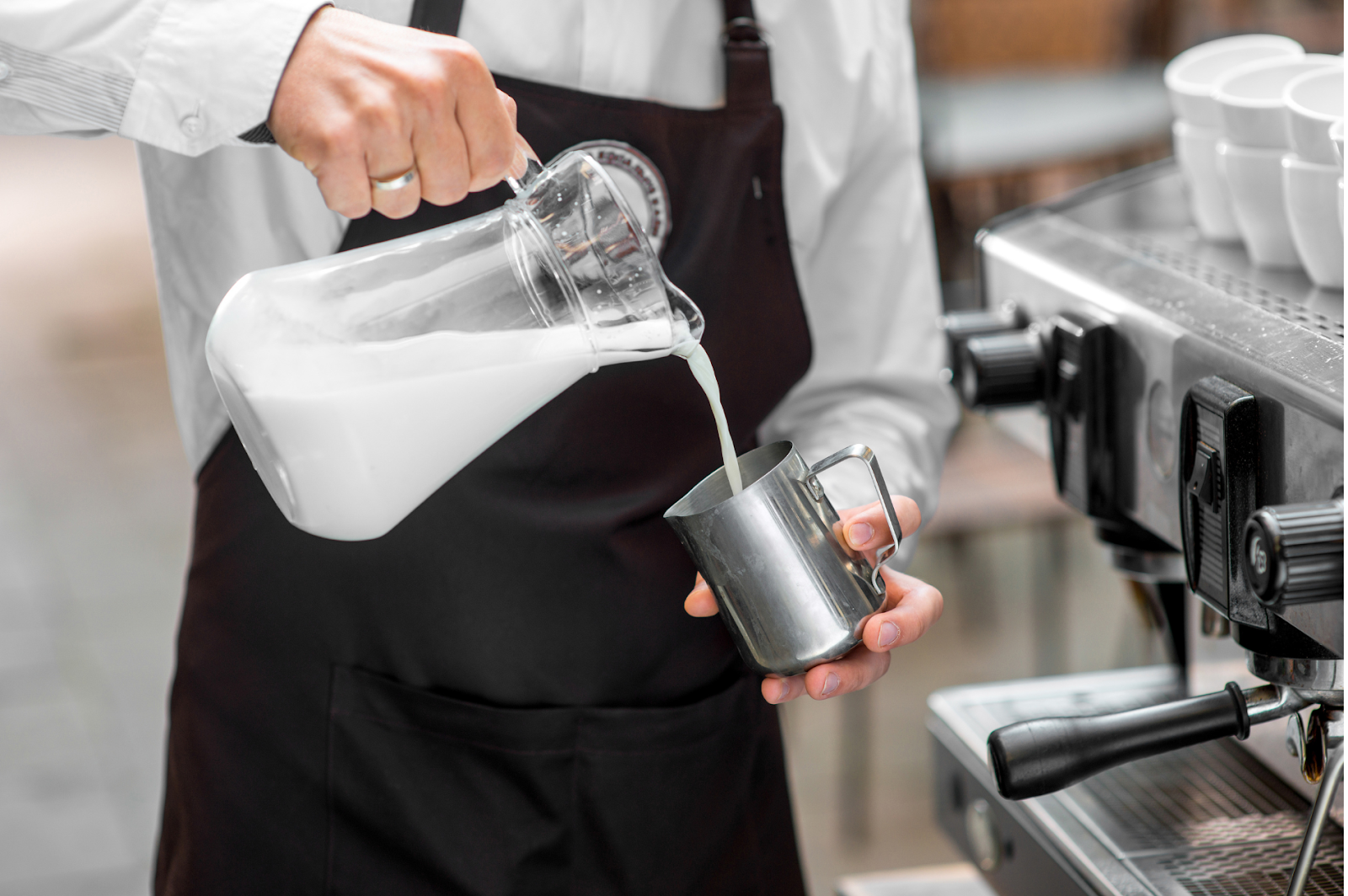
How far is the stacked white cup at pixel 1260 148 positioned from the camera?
2.84 feet

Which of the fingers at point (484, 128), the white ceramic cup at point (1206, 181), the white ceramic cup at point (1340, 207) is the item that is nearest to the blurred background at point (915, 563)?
the white ceramic cup at point (1206, 181)

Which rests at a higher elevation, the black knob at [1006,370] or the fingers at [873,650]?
the black knob at [1006,370]

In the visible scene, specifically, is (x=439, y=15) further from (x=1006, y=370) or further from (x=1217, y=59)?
(x=1217, y=59)

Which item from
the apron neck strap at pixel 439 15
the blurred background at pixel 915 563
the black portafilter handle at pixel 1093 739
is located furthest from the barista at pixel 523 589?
the blurred background at pixel 915 563

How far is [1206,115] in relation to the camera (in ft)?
3.14

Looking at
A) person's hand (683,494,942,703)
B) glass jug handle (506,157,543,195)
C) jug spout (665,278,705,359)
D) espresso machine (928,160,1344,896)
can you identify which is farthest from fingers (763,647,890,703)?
glass jug handle (506,157,543,195)

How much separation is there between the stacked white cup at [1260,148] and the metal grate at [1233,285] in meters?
0.03

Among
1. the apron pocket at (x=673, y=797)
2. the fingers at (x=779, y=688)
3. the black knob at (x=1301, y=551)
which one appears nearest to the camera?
the black knob at (x=1301, y=551)

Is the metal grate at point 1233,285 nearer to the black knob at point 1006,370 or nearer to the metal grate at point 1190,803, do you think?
the black knob at point 1006,370

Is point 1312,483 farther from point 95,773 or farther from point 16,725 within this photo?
point 16,725

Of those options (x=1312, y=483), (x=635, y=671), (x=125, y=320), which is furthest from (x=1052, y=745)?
(x=125, y=320)

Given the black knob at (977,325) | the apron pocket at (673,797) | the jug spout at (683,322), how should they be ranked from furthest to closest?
the black knob at (977,325) < the apron pocket at (673,797) < the jug spout at (683,322)

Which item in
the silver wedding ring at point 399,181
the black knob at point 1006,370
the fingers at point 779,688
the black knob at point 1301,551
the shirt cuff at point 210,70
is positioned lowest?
the fingers at point 779,688

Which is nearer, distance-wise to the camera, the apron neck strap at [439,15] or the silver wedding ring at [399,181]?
the silver wedding ring at [399,181]
